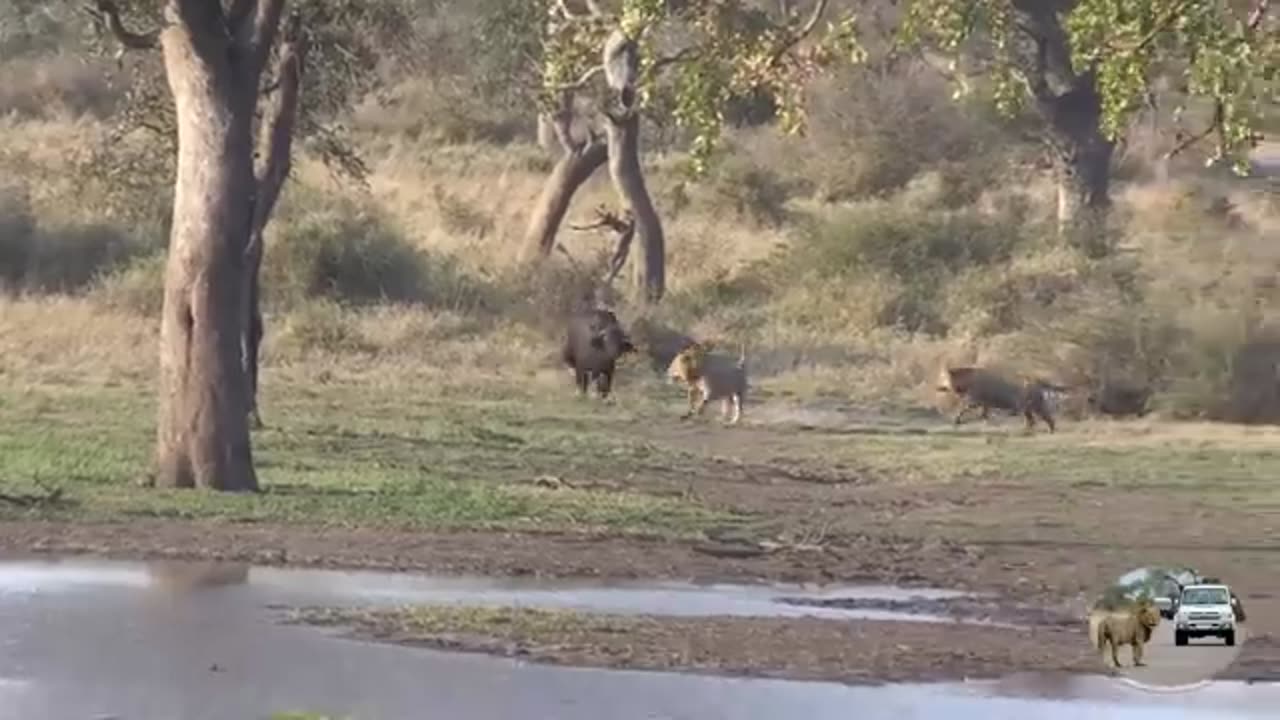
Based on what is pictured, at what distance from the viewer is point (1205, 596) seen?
42.9 feet

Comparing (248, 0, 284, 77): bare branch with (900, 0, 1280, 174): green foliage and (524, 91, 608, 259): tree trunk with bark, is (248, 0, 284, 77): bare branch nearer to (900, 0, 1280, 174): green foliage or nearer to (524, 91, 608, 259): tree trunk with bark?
(900, 0, 1280, 174): green foliage

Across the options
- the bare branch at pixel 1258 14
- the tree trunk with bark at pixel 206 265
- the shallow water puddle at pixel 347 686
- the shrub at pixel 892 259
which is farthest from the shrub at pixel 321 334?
the bare branch at pixel 1258 14

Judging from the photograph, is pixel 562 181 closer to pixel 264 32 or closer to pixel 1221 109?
pixel 264 32

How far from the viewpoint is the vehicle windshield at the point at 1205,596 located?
12.6m

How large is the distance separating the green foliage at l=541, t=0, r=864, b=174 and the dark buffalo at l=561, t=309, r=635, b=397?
39.8ft

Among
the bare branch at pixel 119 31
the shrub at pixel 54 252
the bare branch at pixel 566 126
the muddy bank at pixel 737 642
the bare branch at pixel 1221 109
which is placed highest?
the bare branch at pixel 566 126

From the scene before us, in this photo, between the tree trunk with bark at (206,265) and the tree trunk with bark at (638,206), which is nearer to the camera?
the tree trunk with bark at (206,265)

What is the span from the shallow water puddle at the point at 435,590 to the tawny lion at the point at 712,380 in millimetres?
11720

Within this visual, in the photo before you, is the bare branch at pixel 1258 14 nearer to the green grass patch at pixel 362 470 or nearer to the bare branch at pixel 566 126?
the green grass patch at pixel 362 470

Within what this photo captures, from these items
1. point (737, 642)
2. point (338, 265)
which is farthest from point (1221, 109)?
point (338, 265)

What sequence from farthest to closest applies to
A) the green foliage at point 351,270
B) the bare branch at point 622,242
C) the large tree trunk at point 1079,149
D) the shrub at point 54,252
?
the large tree trunk at point 1079,149, the bare branch at point 622,242, the green foliage at point 351,270, the shrub at point 54,252

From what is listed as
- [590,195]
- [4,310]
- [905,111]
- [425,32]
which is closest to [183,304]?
[4,310]

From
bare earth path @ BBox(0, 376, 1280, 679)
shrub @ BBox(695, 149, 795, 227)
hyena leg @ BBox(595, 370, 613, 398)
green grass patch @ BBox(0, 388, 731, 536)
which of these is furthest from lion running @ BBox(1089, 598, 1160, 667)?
shrub @ BBox(695, 149, 795, 227)

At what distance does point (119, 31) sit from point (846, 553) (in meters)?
5.82
